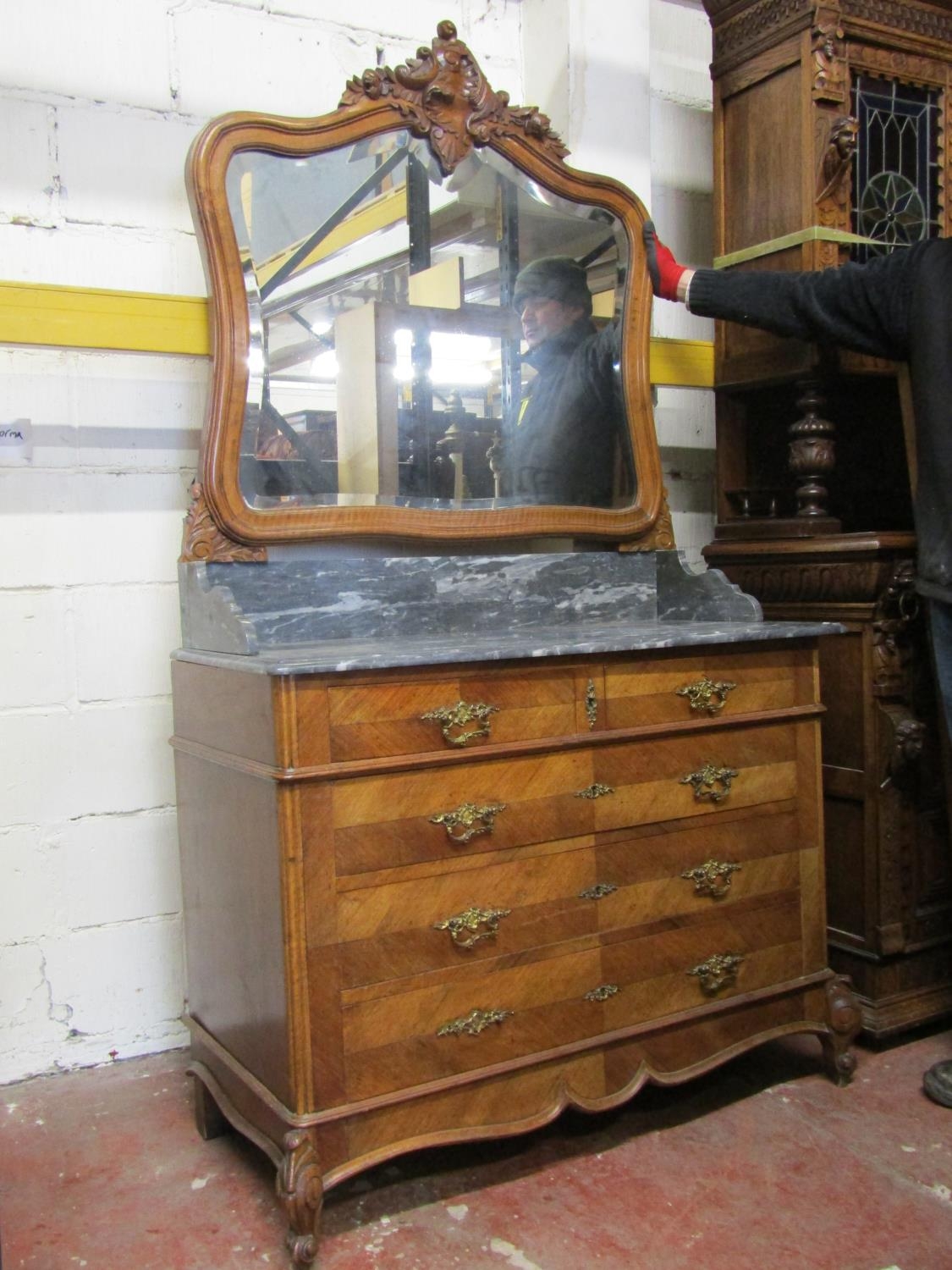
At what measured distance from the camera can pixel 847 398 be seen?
9.20 ft

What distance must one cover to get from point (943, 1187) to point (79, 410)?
2146mm

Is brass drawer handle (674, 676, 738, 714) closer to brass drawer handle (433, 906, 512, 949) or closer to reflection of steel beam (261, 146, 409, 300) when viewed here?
brass drawer handle (433, 906, 512, 949)

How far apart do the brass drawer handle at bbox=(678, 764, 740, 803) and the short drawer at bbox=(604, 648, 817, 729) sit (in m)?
0.10

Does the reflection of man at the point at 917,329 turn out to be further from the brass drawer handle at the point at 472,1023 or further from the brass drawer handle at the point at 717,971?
the brass drawer handle at the point at 472,1023

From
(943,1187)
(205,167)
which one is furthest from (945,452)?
(205,167)

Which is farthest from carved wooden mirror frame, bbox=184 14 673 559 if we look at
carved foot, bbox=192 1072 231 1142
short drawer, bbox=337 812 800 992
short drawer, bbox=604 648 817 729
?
carved foot, bbox=192 1072 231 1142

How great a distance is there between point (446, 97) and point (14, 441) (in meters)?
1.10

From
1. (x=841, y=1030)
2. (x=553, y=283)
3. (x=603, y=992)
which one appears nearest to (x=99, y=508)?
(x=553, y=283)

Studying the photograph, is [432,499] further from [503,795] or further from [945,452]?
[945,452]

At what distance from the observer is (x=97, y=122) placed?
7.64 feet

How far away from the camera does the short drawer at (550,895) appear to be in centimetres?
177

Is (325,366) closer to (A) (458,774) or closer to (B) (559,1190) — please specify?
(A) (458,774)

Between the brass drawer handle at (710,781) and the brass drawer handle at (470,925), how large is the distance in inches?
17.6

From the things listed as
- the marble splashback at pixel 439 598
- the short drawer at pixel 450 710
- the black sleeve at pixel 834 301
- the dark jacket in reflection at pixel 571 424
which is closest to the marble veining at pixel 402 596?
the marble splashback at pixel 439 598
